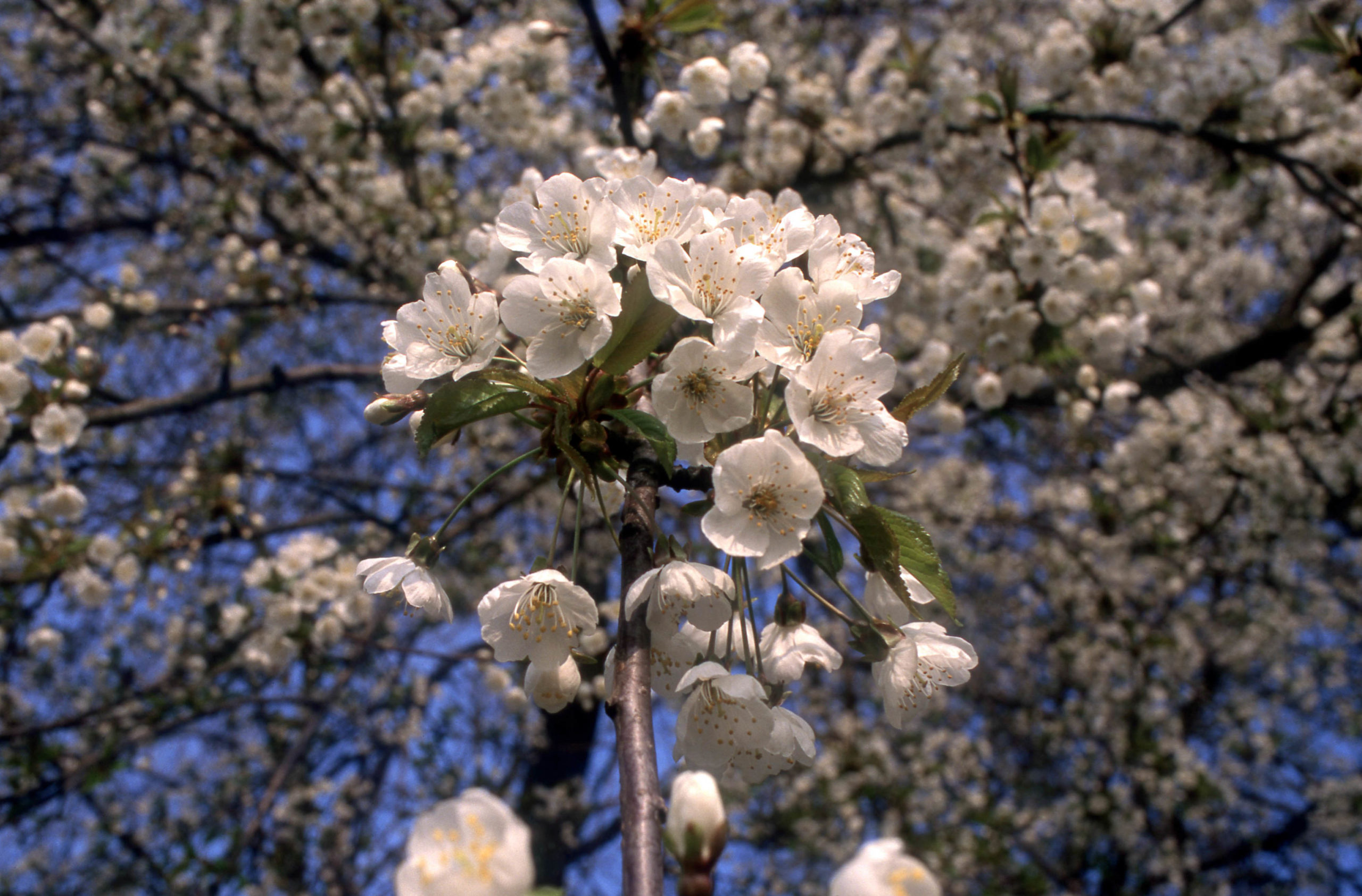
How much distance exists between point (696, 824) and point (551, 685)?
0.47 metres

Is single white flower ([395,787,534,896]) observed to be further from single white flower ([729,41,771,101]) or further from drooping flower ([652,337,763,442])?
single white flower ([729,41,771,101])

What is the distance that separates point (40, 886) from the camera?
5477 millimetres

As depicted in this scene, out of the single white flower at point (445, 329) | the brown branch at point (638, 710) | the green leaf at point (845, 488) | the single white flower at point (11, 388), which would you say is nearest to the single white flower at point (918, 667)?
the green leaf at point (845, 488)

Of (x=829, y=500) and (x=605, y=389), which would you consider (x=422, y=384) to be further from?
(x=829, y=500)

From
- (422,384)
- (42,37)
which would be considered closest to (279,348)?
(42,37)

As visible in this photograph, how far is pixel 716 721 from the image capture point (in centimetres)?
112

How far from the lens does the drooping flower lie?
3.53ft

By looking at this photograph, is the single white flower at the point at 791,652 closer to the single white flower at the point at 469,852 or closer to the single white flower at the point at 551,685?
the single white flower at the point at 551,685

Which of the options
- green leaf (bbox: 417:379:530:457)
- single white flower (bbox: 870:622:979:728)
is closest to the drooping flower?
green leaf (bbox: 417:379:530:457)

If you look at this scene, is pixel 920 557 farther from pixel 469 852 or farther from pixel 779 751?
pixel 469 852

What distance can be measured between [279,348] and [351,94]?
272 centimetres

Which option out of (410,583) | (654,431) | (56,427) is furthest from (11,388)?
(654,431)

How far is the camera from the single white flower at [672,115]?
247 centimetres

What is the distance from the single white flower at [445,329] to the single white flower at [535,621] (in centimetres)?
33
